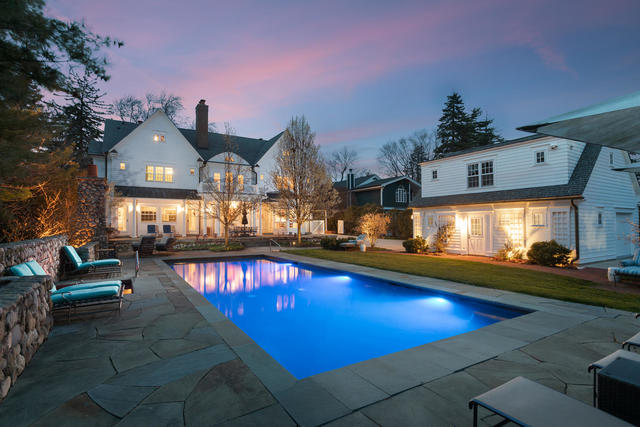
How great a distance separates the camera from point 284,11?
39.8ft

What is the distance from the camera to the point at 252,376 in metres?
3.16

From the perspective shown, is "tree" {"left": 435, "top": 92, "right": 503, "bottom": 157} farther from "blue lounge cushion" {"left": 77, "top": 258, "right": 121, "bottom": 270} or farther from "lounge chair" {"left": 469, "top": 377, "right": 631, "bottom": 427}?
"lounge chair" {"left": 469, "top": 377, "right": 631, "bottom": 427}

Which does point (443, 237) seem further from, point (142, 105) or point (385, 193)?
point (142, 105)

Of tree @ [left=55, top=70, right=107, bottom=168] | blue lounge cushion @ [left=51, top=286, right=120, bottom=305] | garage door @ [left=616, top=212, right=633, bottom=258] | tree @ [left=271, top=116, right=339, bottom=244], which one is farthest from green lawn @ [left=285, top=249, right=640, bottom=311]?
tree @ [left=55, top=70, right=107, bottom=168]

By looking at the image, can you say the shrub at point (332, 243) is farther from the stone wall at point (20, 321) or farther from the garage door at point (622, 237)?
the stone wall at point (20, 321)

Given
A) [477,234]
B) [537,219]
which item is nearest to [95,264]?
[477,234]

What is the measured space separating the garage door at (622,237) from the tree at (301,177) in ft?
47.3

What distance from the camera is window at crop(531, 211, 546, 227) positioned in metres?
12.5

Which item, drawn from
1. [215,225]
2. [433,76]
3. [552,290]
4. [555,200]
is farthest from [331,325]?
[433,76]

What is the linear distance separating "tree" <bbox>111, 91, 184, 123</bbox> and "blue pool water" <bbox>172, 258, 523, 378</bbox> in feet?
102

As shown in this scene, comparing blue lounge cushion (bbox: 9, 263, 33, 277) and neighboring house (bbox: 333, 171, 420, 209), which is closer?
blue lounge cushion (bbox: 9, 263, 33, 277)

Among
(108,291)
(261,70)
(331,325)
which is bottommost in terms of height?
(331,325)

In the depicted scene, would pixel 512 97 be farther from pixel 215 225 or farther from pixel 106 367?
pixel 106 367

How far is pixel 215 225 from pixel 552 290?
772 inches
